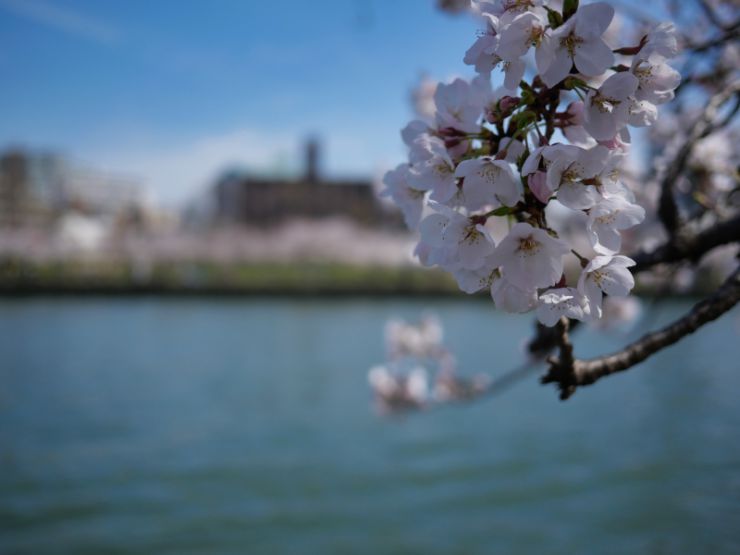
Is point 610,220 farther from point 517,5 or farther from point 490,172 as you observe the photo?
point 517,5

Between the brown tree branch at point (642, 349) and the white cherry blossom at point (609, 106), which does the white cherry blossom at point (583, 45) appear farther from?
the brown tree branch at point (642, 349)

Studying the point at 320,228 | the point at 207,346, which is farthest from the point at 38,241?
the point at 207,346

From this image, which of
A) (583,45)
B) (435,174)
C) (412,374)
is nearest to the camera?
(583,45)

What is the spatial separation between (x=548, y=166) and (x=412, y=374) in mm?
3532

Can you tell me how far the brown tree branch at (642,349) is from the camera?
3.07ft

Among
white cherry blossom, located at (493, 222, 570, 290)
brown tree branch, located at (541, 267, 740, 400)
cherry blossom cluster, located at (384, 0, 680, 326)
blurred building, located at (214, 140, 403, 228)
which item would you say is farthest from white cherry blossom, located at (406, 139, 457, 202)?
blurred building, located at (214, 140, 403, 228)

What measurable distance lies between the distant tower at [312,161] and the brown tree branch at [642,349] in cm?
4844

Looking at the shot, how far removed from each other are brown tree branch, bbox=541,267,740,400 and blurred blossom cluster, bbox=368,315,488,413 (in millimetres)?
2547

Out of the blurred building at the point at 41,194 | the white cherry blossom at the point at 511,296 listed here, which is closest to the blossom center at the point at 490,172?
the white cherry blossom at the point at 511,296

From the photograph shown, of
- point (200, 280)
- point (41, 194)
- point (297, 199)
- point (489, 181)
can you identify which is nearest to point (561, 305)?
point (489, 181)

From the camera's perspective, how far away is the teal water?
410 cm

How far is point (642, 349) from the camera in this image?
3.24ft

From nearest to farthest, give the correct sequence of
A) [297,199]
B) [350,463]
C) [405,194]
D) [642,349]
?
[405,194] → [642,349] → [350,463] → [297,199]

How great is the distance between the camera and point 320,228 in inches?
1785
